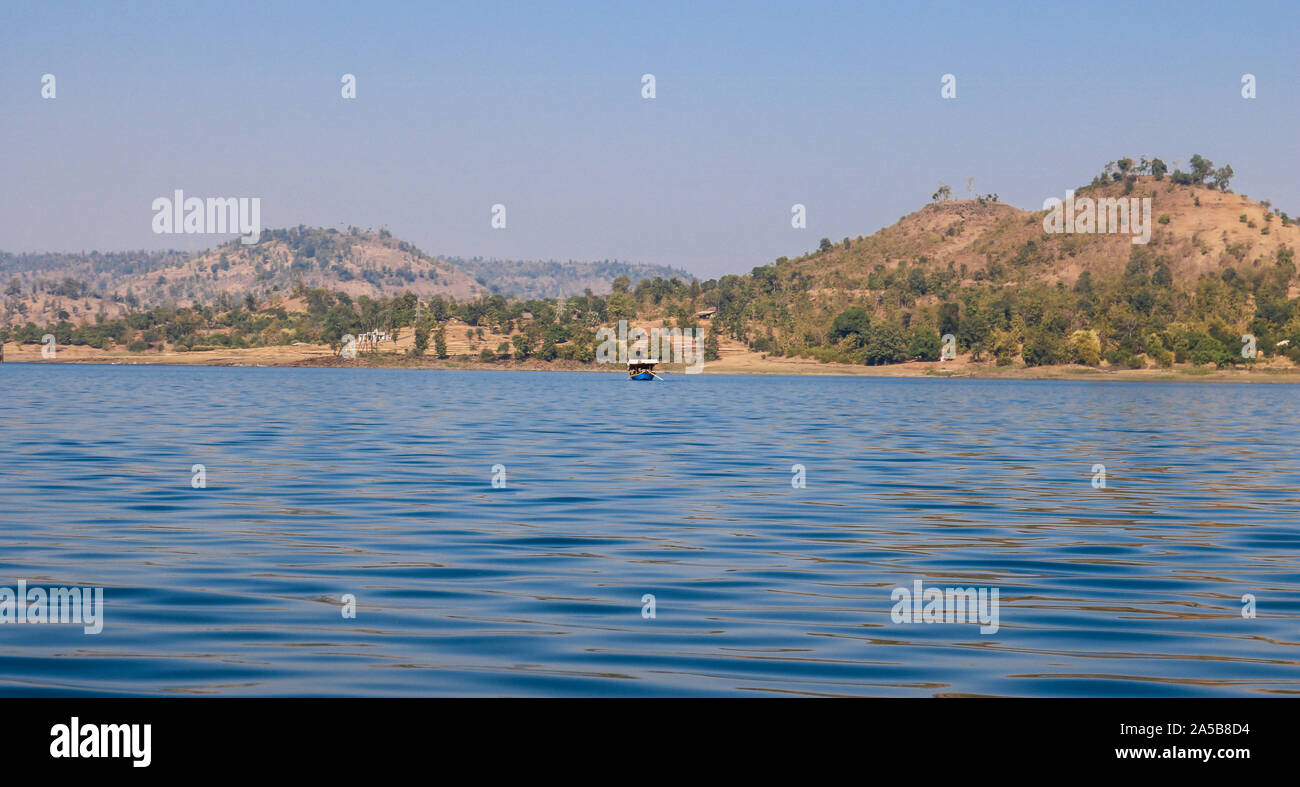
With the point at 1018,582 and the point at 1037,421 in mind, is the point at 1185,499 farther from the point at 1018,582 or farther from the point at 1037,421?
the point at 1037,421

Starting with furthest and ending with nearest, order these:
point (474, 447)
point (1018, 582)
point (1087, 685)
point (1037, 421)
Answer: point (1037, 421) → point (474, 447) → point (1018, 582) → point (1087, 685)

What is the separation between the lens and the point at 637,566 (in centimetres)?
2267

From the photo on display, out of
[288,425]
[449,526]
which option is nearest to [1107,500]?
[449,526]

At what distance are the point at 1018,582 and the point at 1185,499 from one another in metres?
15.4

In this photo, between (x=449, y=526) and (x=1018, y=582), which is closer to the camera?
(x=1018, y=582)

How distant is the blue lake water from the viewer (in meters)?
14.9

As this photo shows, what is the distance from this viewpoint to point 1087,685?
1448 cm

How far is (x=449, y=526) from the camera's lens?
27.5m

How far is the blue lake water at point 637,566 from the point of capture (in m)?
14.9
